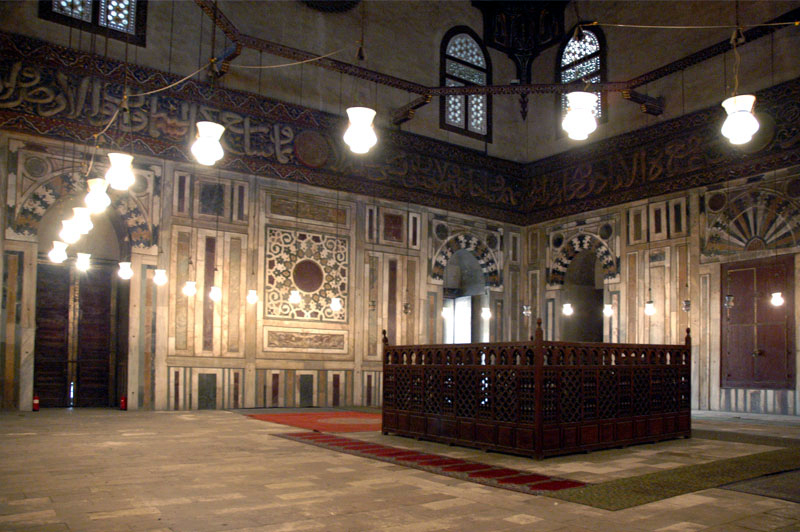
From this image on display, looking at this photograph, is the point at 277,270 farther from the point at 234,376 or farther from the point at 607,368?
the point at 607,368

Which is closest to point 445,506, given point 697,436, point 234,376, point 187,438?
point 187,438

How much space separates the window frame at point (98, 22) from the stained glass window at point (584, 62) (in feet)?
25.6

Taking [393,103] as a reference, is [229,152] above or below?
below

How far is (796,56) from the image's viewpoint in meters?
9.66

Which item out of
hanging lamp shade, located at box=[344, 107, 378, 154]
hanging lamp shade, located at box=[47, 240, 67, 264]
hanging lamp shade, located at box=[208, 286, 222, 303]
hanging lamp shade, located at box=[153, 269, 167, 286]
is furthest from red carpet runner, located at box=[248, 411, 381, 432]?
hanging lamp shade, located at box=[344, 107, 378, 154]

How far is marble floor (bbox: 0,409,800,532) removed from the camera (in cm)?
321

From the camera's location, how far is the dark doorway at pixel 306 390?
1077 centimetres

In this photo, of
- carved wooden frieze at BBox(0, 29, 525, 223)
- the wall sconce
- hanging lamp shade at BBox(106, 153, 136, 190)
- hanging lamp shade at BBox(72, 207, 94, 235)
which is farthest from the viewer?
the wall sconce

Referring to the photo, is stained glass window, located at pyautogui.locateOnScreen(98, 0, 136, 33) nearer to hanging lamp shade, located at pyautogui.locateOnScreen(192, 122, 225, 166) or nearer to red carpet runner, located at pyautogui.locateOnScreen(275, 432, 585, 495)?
hanging lamp shade, located at pyautogui.locateOnScreen(192, 122, 225, 166)

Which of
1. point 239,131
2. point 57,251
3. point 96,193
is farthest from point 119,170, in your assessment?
point 239,131

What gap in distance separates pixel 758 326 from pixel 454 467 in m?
7.10

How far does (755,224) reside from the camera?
32.8 feet

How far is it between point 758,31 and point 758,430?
6157 millimetres

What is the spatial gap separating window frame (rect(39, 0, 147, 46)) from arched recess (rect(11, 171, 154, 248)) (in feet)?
6.90
